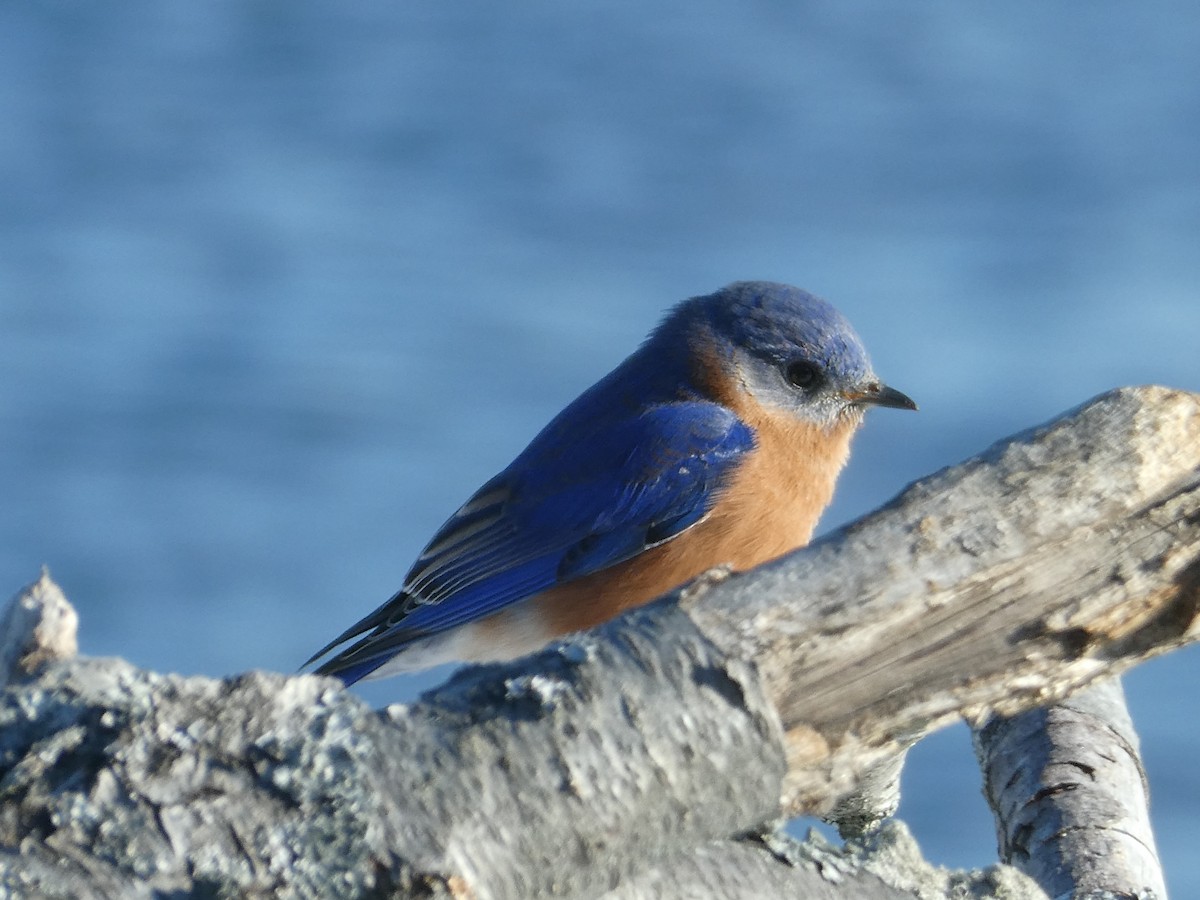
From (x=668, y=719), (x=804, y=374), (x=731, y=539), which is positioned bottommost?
(x=668, y=719)

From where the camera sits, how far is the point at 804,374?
4383mm

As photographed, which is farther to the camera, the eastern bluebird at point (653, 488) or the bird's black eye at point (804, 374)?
the bird's black eye at point (804, 374)

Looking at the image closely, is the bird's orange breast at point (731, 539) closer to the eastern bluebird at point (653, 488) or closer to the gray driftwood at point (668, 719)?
the eastern bluebird at point (653, 488)

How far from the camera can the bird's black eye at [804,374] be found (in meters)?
4.37

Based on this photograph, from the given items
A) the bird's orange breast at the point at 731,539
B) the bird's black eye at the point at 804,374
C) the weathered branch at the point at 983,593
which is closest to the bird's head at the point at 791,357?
the bird's black eye at the point at 804,374

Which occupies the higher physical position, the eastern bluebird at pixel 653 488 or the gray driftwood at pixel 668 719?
the eastern bluebird at pixel 653 488

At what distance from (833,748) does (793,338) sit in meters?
2.19

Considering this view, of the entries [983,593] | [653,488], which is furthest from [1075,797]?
[653,488]

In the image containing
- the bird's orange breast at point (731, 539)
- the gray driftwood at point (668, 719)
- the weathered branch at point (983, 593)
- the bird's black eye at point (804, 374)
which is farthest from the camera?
the bird's black eye at point (804, 374)

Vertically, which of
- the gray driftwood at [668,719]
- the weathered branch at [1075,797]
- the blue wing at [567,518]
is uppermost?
the blue wing at [567,518]

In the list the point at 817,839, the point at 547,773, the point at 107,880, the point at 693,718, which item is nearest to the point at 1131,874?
the point at 817,839

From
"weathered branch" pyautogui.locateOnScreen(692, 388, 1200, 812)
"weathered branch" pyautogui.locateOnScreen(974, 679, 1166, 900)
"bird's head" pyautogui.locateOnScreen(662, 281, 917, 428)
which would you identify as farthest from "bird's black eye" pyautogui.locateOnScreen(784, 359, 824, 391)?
"weathered branch" pyautogui.locateOnScreen(692, 388, 1200, 812)

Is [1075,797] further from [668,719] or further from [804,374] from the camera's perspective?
[668,719]

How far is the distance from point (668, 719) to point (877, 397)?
8.06ft
